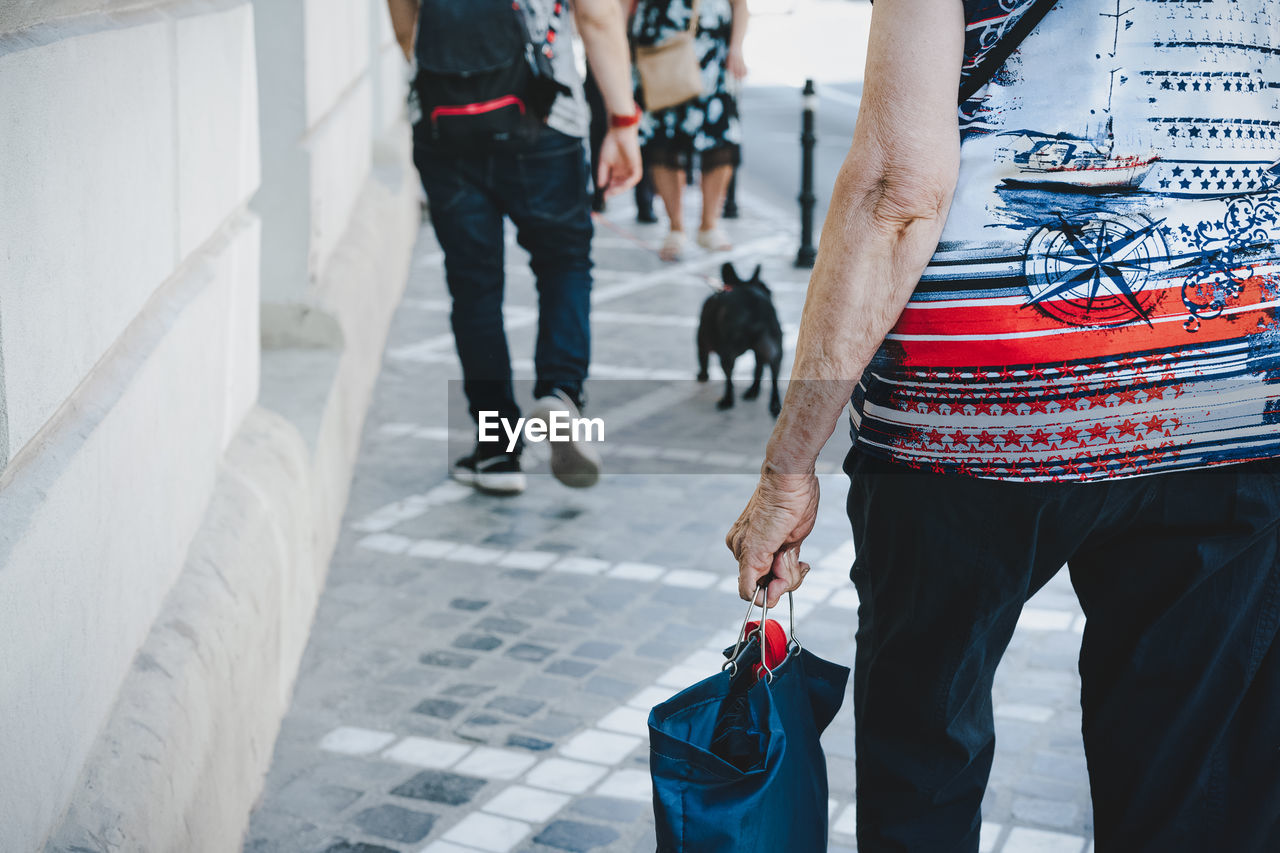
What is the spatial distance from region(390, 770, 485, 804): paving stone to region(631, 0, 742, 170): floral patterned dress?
21.3 feet

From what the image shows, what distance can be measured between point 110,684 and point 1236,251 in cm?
175

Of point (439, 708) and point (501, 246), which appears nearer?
point (439, 708)

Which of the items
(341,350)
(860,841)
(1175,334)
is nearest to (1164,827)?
(860,841)

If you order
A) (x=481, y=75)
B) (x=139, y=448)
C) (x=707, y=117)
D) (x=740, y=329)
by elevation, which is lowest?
(x=740, y=329)

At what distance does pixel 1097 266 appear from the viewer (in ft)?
5.80

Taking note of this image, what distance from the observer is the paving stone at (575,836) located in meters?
2.88

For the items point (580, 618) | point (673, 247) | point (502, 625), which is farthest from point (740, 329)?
point (673, 247)

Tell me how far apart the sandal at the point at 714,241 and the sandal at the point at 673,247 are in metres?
0.18

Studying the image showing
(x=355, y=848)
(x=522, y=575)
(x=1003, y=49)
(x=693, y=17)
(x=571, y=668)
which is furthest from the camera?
(x=693, y=17)

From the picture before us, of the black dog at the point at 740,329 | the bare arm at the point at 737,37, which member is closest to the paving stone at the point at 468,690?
the black dog at the point at 740,329

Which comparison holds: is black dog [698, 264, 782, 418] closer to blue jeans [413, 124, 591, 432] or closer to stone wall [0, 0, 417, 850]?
blue jeans [413, 124, 591, 432]

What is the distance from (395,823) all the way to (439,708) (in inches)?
20.9

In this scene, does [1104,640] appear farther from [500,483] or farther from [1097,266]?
[500,483]

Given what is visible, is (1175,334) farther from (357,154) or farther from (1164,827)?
(357,154)
